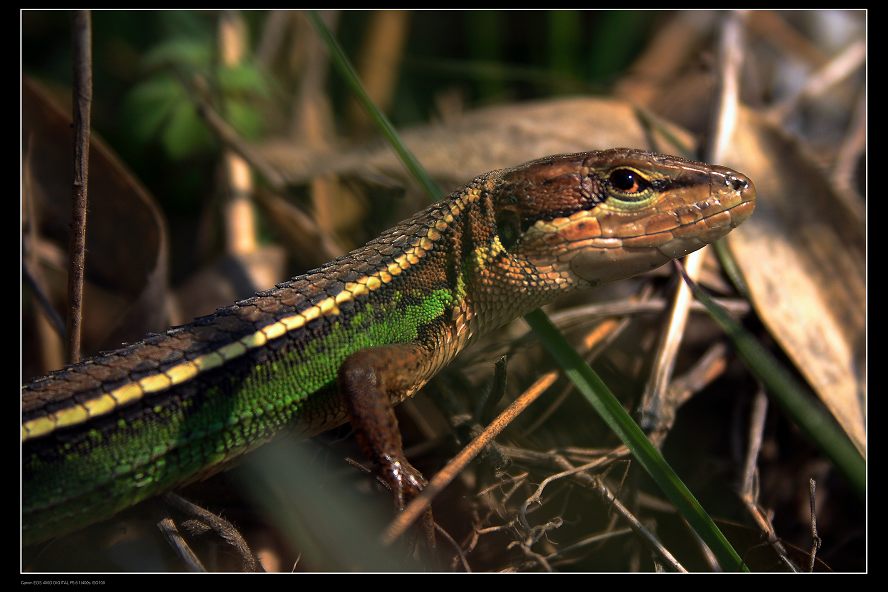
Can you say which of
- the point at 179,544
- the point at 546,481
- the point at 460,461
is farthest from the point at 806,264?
the point at 179,544

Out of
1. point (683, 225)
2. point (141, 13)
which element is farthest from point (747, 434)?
point (141, 13)

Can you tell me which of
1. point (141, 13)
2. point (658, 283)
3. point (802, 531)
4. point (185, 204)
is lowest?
point (802, 531)

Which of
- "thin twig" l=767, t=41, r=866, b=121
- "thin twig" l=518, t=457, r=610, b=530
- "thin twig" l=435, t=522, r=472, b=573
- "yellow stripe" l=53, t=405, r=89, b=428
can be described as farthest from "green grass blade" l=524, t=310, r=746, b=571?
"thin twig" l=767, t=41, r=866, b=121

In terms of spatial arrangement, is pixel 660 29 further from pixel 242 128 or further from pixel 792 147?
pixel 242 128

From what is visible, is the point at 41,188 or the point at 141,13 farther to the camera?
the point at 141,13

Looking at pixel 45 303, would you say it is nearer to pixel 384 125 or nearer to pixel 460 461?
pixel 384 125

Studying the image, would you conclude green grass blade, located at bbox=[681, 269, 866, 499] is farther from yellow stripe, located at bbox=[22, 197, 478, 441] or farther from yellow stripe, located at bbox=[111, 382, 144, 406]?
yellow stripe, located at bbox=[111, 382, 144, 406]
